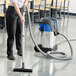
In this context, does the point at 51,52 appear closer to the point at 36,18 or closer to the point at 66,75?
the point at 66,75

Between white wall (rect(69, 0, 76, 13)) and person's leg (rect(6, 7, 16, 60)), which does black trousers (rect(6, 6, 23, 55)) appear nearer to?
person's leg (rect(6, 7, 16, 60))

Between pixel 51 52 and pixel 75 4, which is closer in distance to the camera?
pixel 51 52

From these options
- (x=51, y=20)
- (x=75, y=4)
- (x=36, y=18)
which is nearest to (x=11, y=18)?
(x=51, y=20)

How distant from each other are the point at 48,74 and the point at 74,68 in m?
0.54

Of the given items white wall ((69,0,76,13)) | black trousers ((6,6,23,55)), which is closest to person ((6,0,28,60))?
black trousers ((6,6,23,55))

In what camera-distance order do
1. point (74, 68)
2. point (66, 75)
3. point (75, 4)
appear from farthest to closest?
1. point (75, 4)
2. point (74, 68)
3. point (66, 75)

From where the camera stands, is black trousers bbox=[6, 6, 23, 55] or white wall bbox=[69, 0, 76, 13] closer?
black trousers bbox=[6, 6, 23, 55]

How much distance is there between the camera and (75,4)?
990cm

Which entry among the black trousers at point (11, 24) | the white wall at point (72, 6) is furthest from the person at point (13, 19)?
the white wall at point (72, 6)

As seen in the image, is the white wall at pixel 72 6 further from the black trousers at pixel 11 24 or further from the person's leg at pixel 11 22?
the person's leg at pixel 11 22

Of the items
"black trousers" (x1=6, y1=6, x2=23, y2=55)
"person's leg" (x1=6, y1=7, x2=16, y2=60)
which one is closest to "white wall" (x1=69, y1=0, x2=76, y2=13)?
"black trousers" (x1=6, y1=6, x2=23, y2=55)

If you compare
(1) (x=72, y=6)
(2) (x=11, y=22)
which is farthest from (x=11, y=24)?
(1) (x=72, y=6)

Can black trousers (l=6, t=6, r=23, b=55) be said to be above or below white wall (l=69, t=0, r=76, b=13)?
below

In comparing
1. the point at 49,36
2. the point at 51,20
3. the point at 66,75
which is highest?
the point at 51,20
